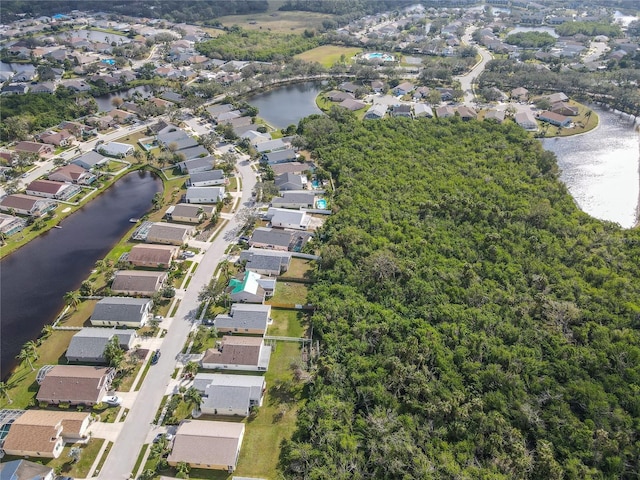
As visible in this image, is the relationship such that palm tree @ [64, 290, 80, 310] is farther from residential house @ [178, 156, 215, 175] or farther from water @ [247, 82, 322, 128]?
water @ [247, 82, 322, 128]

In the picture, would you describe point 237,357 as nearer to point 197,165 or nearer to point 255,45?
point 197,165

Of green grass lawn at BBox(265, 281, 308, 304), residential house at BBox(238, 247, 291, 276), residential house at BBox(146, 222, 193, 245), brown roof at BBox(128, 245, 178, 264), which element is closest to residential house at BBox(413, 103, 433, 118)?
residential house at BBox(238, 247, 291, 276)

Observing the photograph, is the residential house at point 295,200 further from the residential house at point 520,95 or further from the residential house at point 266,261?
the residential house at point 520,95

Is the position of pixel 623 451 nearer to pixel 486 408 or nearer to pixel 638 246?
pixel 486 408

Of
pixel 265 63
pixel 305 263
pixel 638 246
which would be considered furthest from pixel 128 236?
pixel 265 63

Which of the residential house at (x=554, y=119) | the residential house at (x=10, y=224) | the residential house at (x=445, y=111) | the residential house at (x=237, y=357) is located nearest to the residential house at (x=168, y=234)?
the residential house at (x=10, y=224)

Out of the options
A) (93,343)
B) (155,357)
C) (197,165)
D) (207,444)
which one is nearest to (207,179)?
(197,165)
